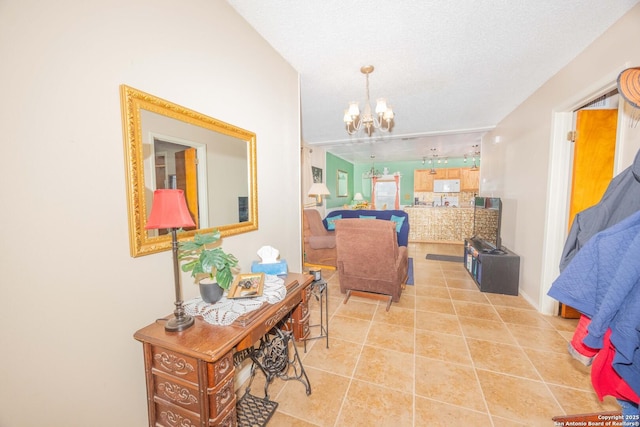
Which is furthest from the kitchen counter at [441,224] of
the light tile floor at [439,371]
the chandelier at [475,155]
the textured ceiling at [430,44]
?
the light tile floor at [439,371]

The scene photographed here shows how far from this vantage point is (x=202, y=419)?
3.15ft

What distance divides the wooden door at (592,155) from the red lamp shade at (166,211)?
11.3 feet

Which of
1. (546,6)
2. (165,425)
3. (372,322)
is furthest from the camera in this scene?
(372,322)

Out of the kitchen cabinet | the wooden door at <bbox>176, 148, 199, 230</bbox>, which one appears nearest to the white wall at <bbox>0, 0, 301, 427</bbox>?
the wooden door at <bbox>176, 148, 199, 230</bbox>

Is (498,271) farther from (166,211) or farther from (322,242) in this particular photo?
(166,211)

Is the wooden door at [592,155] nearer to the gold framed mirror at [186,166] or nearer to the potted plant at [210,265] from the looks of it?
the gold framed mirror at [186,166]

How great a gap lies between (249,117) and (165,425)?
1.84m

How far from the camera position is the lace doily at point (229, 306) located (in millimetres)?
1136

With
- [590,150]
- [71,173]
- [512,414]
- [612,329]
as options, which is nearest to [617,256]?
[612,329]

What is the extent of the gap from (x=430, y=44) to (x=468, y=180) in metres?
6.82

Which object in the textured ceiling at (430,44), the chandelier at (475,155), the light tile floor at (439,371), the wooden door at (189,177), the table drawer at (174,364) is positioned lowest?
the light tile floor at (439,371)

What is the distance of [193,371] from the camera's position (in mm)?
957

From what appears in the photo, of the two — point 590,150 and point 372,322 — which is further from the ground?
point 590,150

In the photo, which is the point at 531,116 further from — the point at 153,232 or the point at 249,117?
the point at 153,232
